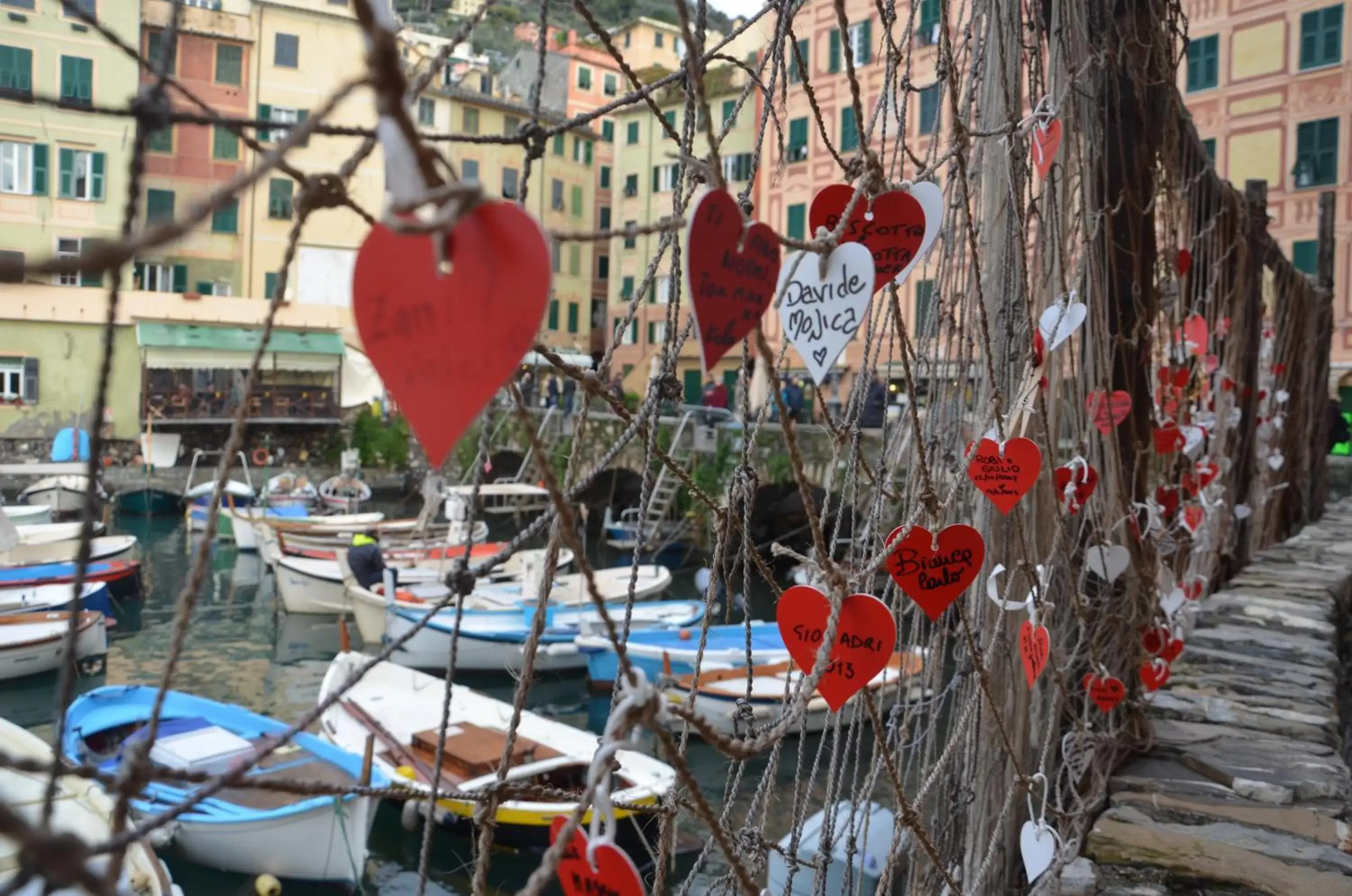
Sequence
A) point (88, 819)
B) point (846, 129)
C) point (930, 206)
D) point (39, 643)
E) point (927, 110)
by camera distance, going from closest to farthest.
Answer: point (930, 206)
point (88, 819)
point (39, 643)
point (927, 110)
point (846, 129)

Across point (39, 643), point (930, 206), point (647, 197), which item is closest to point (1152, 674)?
point (930, 206)

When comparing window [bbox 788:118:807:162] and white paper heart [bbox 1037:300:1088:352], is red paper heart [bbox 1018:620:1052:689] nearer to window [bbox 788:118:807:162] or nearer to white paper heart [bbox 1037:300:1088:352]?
white paper heart [bbox 1037:300:1088:352]

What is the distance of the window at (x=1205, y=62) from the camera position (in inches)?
660

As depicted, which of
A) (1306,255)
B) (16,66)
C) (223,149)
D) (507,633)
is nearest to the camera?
(507,633)

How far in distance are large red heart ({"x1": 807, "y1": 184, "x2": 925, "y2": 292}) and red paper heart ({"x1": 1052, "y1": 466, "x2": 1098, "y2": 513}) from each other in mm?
1150

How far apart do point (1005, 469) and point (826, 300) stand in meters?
0.83

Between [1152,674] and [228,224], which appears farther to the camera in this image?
[228,224]

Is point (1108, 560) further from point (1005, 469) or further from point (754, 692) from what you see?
point (754, 692)

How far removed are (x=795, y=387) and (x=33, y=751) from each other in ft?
40.9

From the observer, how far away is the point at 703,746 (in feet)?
29.8

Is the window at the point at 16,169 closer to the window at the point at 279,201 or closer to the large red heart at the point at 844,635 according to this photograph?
the window at the point at 279,201

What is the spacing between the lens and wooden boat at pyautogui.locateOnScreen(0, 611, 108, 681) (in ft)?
31.9

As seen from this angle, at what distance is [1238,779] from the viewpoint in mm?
2469

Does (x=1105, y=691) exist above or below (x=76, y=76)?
below
